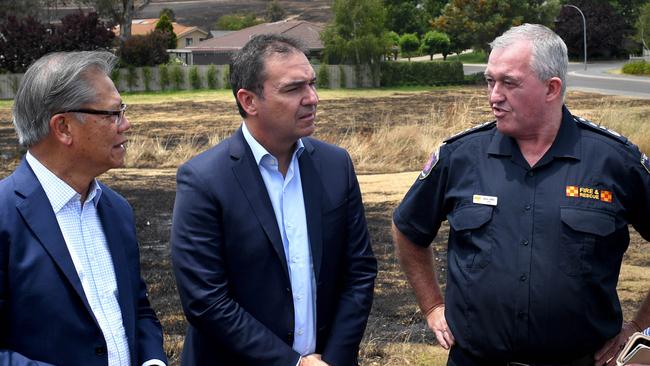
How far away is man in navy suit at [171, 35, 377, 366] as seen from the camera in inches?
121

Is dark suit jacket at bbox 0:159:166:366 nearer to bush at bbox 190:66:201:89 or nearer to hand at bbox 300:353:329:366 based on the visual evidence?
hand at bbox 300:353:329:366

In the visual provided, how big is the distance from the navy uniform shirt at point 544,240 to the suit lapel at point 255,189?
23.9 inches

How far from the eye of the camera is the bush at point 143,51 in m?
47.3

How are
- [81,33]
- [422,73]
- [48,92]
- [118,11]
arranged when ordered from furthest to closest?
1. [118,11]
2. [81,33]
3. [422,73]
4. [48,92]

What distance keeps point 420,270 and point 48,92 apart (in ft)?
5.04

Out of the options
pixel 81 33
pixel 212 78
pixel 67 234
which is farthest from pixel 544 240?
pixel 81 33

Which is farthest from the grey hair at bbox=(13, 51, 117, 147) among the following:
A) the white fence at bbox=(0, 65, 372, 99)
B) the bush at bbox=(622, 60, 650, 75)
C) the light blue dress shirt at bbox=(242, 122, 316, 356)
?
the bush at bbox=(622, 60, 650, 75)

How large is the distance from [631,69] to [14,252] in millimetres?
49946

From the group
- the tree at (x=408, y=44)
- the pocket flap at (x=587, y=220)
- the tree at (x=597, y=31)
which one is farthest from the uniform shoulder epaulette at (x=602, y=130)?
the tree at (x=408, y=44)

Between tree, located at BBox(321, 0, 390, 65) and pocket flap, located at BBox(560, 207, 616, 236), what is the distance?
4270 cm

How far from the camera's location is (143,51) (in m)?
47.5

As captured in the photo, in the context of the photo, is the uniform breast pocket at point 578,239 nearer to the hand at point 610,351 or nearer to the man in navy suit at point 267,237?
the hand at point 610,351

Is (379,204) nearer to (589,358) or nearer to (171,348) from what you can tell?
(171,348)

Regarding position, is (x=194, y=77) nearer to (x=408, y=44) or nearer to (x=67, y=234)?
(x=408, y=44)
